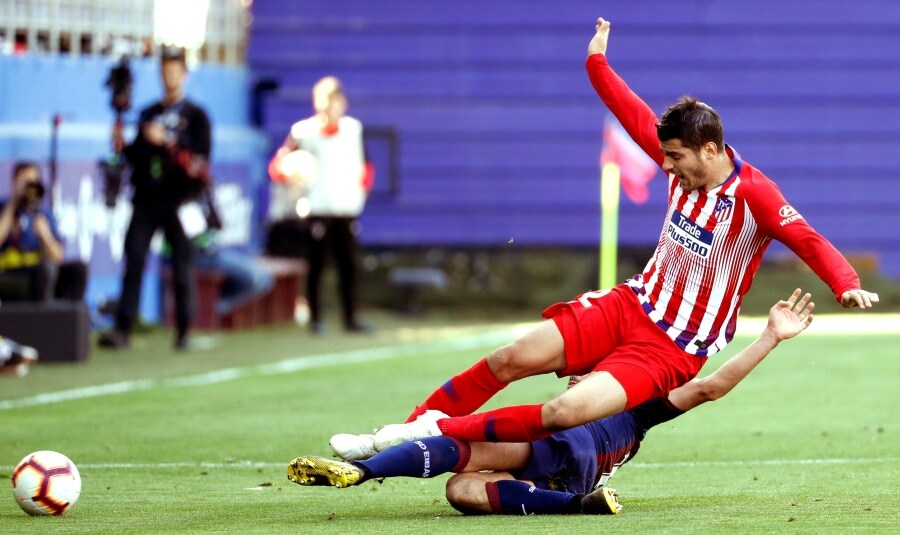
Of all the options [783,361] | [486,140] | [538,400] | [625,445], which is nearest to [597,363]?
[625,445]

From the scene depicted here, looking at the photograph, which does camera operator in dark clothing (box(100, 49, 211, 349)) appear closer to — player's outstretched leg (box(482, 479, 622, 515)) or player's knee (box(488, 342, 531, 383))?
player's knee (box(488, 342, 531, 383))

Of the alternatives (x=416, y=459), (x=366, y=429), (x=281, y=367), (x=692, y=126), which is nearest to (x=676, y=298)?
Result: (x=692, y=126)

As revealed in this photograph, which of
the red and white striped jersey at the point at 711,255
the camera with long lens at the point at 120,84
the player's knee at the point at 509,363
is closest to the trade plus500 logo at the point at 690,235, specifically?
the red and white striped jersey at the point at 711,255

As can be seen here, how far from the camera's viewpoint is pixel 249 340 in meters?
16.8

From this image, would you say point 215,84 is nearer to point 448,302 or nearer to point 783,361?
point 448,302

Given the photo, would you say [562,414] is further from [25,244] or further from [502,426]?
[25,244]

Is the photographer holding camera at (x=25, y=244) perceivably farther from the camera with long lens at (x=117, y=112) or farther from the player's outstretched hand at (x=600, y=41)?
the player's outstretched hand at (x=600, y=41)

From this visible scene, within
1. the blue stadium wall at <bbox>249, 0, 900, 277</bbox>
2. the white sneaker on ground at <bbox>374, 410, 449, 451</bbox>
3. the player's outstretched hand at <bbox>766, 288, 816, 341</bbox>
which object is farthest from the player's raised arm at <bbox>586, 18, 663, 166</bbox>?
the blue stadium wall at <bbox>249, 0, 900, 277</bbox>

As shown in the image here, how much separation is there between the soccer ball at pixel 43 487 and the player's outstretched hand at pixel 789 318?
9.15ft

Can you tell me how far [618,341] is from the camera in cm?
691

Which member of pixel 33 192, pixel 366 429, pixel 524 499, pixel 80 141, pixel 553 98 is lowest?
pixel 366 429

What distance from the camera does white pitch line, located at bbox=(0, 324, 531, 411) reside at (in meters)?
11.6

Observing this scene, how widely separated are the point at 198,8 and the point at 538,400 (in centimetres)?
1005

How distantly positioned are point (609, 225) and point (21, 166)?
32.4 ft
